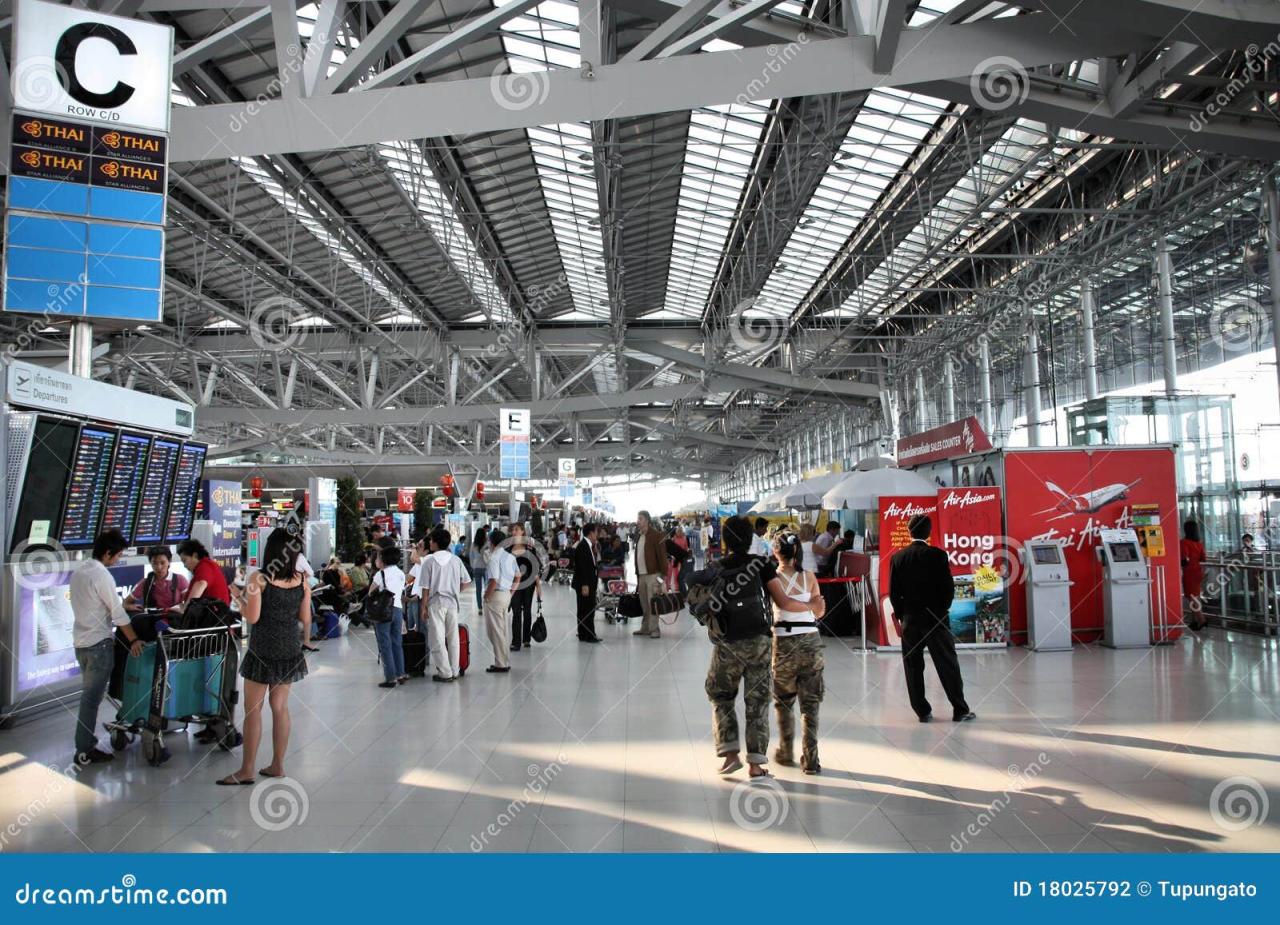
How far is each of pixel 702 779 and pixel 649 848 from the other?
4.44ft

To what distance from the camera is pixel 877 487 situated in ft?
43.0

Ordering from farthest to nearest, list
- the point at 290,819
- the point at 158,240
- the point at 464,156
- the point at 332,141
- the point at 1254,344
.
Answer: the point at 1254,344
the point at 464,156
the point at 158,240
the point at 332,141
the point at 290,819

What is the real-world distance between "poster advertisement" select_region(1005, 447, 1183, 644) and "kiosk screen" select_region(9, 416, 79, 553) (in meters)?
10.7

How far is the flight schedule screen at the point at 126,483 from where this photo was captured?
9430mm

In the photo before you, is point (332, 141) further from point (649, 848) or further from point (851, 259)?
point (851, 259)

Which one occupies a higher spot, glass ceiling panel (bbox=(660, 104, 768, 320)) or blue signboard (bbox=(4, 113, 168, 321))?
glass ceiling panel (bbox=(660, 104, 768, 320))

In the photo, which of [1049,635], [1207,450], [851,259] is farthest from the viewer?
[851,259]

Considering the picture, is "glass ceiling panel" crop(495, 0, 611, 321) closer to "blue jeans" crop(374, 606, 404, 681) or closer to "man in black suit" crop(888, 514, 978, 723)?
"man in black suit" crop(888, 514, 978, 723)

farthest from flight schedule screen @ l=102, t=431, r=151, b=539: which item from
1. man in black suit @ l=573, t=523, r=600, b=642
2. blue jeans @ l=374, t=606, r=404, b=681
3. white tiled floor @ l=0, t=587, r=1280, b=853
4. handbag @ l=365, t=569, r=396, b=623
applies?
man in black suit @ l=573, t=523, r=600, b=642

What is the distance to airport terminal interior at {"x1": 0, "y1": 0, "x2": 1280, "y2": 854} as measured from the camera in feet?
19.5

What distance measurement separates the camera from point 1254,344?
750 inches

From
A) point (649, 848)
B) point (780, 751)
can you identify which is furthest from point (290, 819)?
point (780, 751)

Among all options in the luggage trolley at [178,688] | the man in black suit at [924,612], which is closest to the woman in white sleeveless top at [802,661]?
the man in black suit at [924,612]

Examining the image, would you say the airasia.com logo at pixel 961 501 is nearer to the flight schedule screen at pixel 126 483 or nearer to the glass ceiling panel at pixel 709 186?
the glass ceiling panel at pixel 709 186
